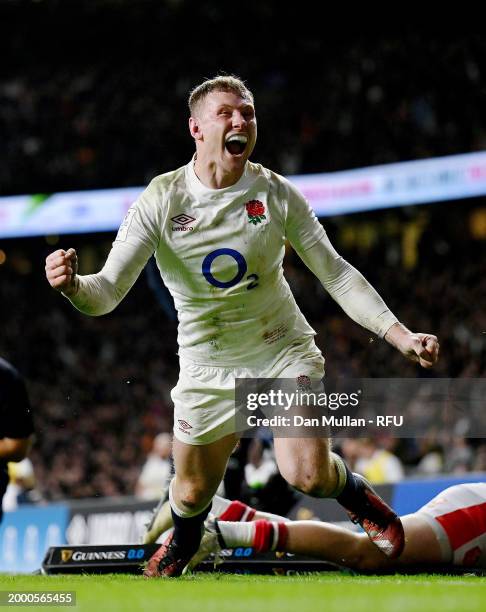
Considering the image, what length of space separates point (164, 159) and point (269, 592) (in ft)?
62.3

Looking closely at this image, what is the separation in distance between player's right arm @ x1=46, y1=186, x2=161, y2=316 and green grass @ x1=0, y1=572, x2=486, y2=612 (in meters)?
1.32

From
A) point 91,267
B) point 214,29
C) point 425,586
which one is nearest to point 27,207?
point 91,267

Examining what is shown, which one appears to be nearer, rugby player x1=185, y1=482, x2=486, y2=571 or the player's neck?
the player's neck

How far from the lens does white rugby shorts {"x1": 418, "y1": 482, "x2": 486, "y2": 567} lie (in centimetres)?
582

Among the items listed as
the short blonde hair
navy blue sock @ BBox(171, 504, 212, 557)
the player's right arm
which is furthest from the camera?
navy blue sock @ BBox(171, 504, 212, 557)

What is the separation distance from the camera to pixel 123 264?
5402 mm

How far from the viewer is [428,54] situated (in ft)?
68.9

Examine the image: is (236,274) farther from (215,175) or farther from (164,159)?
(164,159)

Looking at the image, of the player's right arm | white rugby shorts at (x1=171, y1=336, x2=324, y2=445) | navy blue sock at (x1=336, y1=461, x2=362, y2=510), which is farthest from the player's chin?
navy blue sock at (x1=336, y1=461, x2=362, y2=510)

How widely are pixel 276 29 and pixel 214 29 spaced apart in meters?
1.60

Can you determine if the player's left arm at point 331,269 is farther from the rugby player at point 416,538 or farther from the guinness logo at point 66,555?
the guinness logo at point 66,555

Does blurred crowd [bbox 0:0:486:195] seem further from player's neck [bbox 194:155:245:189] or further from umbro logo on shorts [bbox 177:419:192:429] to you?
A: umbro logo on shorts [bbox 177:419:192:429]

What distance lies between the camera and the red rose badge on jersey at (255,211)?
555 centimetres

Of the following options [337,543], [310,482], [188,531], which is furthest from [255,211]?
[337,543]
